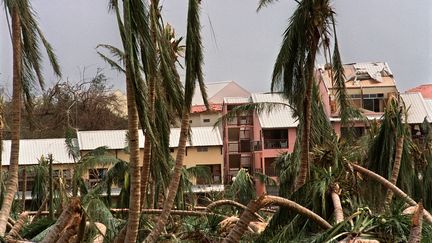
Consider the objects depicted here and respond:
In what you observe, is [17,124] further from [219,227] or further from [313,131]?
[313,131]

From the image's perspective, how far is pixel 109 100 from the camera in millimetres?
56469

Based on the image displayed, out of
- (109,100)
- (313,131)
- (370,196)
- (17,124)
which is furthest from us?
(109,100)

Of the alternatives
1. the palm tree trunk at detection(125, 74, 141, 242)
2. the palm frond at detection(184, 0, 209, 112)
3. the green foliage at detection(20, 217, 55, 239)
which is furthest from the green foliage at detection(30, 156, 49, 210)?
the palm frond at detection(184, 0, 209, 112)

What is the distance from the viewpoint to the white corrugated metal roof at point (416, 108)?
157ft

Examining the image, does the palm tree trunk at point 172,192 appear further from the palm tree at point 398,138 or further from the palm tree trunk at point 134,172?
the palm tree at point 398,138

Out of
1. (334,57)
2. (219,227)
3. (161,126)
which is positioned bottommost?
(219,227)

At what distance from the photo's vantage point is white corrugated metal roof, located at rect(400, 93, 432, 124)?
47719 millimetres

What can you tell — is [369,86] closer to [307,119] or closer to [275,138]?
[275,138]

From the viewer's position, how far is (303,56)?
14617 millimetres

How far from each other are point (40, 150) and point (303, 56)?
35.4 m

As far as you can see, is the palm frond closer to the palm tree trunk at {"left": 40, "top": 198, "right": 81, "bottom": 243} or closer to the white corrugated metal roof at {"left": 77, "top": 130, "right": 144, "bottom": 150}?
the palm tree trunk at {"left": 40, "top": 198, "right": 81, "bottom": 243}

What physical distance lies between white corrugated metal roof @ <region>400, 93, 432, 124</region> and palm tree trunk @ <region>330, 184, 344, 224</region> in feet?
124

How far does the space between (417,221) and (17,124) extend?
8982mm

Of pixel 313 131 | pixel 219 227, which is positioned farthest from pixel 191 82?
pixel 313 131
